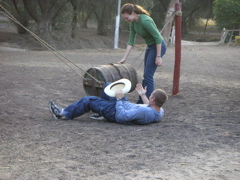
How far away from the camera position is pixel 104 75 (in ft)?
20.7

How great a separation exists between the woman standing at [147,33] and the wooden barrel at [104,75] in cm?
39

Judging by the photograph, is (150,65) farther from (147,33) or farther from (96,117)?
(96,117)

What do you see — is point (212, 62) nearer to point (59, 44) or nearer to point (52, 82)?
point (52, 82)

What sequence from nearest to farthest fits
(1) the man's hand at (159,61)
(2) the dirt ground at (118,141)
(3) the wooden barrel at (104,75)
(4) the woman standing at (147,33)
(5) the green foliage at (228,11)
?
(2) the dirt ground at (118,141) → (4) the woman standing at (147,33) → (1) the man's hand at (159,61) → (3) the wooden barrel at (104,75) → (5) the green foliage at (228,11)

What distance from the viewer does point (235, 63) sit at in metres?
14.5

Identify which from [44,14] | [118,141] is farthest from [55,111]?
[44,14]

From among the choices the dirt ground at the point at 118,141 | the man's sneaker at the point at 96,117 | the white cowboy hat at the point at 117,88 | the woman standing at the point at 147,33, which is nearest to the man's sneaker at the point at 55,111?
the dirt ground at the point at 118,141

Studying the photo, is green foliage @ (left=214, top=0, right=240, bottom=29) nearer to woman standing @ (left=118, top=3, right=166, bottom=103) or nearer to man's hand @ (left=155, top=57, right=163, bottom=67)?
woman standing @ (left=118, top=3, right=166, bottom=103)

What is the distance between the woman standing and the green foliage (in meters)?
21.3

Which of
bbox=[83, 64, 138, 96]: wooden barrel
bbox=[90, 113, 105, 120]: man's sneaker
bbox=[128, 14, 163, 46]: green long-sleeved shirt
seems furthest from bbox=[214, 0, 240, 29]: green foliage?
bbox=[90, 113, 105, 120]: man's sneaker

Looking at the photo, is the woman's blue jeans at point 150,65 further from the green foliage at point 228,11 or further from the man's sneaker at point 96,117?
the green foliage at point 228,11

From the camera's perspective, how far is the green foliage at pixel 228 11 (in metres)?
26.1

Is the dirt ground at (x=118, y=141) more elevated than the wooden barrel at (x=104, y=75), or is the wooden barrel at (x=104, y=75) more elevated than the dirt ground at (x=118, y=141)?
the wooden barrel at (x=104, y=75)

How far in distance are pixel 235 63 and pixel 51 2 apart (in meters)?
11.1
